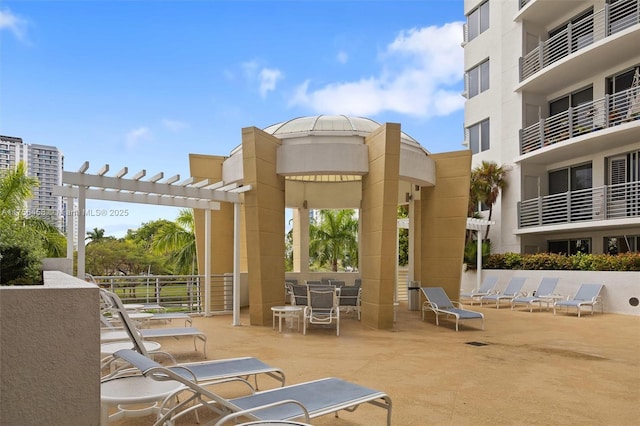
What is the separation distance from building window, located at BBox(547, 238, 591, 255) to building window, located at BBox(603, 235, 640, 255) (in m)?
0.85

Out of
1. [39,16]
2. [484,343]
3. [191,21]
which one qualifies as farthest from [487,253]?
[39,16]

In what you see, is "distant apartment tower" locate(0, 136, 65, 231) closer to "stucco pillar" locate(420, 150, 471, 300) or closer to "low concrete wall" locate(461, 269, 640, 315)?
"stucco pillar" locate(420, 150, 471, 300)

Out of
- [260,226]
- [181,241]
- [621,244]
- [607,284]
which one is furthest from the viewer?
[181,241]

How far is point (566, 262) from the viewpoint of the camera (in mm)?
18281

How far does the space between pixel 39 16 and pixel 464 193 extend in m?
13.8

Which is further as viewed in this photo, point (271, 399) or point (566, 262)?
point (566, 262)

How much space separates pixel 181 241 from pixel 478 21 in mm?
20637

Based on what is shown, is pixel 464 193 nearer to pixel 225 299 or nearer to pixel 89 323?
pixel 225 299

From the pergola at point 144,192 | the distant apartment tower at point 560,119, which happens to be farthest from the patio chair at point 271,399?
the distant apartment tower at point 560,119

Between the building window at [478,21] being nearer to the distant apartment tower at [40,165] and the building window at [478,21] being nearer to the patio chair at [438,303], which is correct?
the patio chair at [438,303]

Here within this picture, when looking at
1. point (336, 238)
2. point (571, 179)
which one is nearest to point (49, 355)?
point (571, 179)

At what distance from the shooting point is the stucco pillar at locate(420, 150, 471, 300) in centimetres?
1408

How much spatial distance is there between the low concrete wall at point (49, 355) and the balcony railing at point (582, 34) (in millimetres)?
20384

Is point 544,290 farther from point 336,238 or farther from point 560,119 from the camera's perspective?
point 336,238
